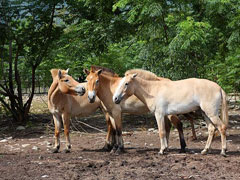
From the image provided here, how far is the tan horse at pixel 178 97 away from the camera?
7613mm

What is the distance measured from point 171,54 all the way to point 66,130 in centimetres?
386

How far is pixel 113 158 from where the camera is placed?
7750mm

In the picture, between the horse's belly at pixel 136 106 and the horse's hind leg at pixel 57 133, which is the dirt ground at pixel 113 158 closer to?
the horse's hind leg at pixel 57 133

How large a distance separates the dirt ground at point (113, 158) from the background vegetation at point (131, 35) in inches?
79.6

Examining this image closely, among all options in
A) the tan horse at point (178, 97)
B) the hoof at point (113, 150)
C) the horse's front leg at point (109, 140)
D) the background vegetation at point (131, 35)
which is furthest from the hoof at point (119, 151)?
the background vegetation at point (131, 35)

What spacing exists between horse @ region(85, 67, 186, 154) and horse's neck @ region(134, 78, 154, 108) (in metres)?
0.57

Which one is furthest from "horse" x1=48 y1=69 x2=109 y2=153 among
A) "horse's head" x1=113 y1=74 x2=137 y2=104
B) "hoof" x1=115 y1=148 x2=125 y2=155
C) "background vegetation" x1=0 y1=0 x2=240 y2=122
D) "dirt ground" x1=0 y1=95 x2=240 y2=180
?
"background vegetation" x1=0 y1=0 x2=240 y2=122

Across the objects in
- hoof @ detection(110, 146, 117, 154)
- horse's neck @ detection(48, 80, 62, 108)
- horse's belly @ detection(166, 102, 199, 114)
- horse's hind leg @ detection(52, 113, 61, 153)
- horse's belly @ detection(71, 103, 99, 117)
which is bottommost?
hoof @ detection(110, 146, 117, 154)

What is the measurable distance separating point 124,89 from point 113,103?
0.58 meters

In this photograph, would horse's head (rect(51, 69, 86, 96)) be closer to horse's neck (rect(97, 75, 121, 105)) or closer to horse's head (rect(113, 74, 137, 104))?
horse's neck (rect(97, 75, 121, 105))

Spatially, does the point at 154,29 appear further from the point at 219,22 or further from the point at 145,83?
the point at 145,83

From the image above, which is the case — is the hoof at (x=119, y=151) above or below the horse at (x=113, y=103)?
below

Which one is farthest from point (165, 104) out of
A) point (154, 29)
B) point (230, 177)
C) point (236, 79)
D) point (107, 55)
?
point (107, 55)

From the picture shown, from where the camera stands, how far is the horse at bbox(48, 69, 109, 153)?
8.59 meters
